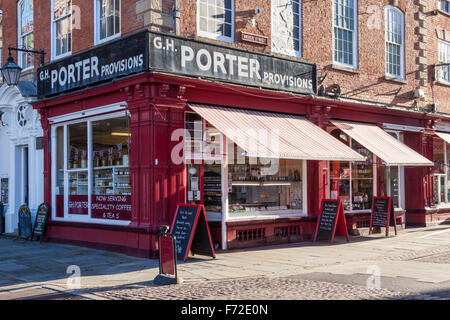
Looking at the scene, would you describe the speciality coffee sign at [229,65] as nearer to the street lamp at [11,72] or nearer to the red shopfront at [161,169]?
the red shopfront at [161,169]

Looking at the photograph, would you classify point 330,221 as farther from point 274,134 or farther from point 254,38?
point 254,38

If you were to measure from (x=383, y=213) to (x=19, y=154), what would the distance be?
10846 millimetres

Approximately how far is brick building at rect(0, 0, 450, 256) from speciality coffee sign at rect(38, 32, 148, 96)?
0.13 feet

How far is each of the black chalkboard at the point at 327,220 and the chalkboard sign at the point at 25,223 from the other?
7.81m

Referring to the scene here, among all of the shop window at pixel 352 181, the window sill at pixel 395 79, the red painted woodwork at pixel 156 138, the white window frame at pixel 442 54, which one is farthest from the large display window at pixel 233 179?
the white window frame at pixel 442 54

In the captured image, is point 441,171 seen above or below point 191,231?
above

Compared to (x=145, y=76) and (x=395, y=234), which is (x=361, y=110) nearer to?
(x=395, y=234)

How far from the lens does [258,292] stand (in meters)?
7.99

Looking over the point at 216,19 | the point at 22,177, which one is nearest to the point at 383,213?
the point at 216,19

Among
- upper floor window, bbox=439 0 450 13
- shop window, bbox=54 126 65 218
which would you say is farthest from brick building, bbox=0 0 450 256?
upper floor window, bbox=439 0 450 13

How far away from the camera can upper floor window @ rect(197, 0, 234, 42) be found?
1280 cm

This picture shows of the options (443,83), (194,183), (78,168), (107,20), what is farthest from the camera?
(443,83)

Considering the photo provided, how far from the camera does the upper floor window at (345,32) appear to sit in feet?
52.3

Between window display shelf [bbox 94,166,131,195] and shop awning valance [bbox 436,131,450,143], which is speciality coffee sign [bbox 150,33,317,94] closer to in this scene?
window display shelf [bbox 94,166,131,195]
